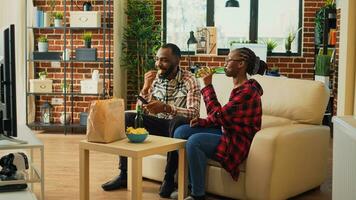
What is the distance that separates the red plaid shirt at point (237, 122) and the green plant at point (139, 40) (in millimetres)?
3705

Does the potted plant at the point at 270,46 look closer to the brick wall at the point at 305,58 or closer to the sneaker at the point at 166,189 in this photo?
the brick wall at the point at 305,58

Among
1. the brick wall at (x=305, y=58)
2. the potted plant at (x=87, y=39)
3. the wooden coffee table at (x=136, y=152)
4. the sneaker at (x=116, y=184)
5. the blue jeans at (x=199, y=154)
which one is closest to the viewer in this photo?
the wooden coffee table at (x=136, y=152)

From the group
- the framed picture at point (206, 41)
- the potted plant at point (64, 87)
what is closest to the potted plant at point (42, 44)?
the potted plant at point (64, 87)

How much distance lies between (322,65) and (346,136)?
4.45 m

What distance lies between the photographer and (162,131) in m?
3.98

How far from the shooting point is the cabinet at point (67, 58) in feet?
21.7

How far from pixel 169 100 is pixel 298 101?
36.3 inches

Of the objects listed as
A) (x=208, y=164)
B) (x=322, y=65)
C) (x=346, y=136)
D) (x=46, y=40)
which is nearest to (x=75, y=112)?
(x=46, y=40)

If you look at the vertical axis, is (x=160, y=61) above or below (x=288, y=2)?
below

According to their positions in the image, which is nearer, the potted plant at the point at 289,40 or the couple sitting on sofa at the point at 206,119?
the couple sitting on sofa at the point at 206,119

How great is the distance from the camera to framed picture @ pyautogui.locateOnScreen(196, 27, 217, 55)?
7.42 meters

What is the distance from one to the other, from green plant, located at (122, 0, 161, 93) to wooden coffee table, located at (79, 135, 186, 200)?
373 cm

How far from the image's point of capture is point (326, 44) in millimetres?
6832

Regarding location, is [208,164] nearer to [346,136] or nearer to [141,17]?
[346,136]
